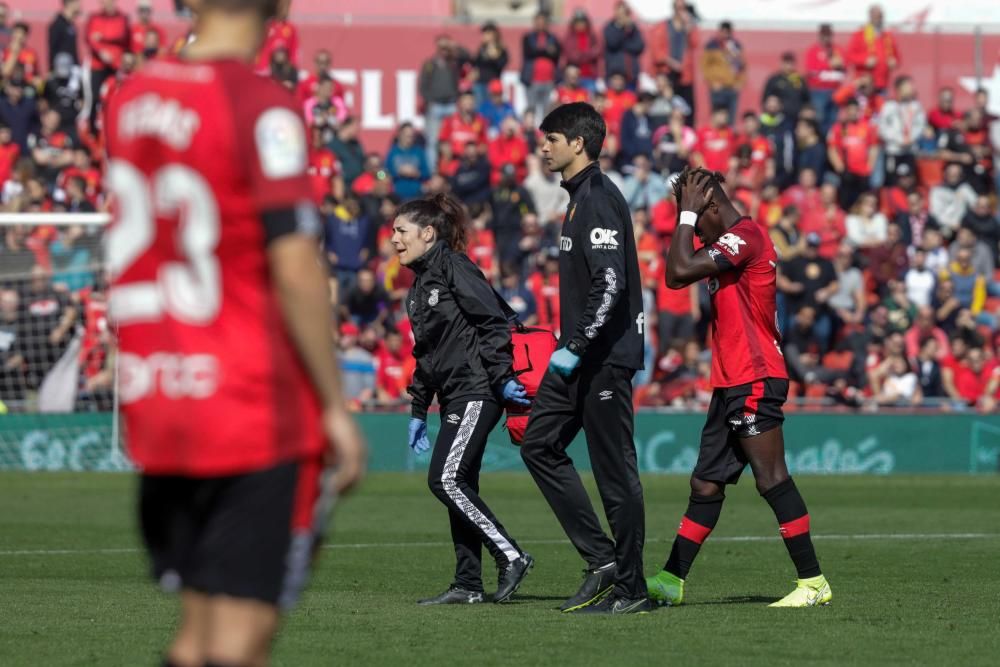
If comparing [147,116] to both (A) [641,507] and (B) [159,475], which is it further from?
(A) [641,507]

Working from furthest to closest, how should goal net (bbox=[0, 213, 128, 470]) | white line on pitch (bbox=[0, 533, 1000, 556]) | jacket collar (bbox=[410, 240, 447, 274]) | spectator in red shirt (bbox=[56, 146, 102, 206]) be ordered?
1. spectator in red shirt (bbox=[56, 146, 102, 206])
2. goal net (bbox=[0, 213, 128, 470])
3. white line on pitch (bbox=[0, 533, 1000, 556])
4. jacket collar (bbox=[410, 240, 447, 274])

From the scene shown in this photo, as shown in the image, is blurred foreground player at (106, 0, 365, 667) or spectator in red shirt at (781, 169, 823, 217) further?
spectator in red shirt at (781, 169, 823, 217)

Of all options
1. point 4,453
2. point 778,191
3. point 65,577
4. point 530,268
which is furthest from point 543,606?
point 778,191

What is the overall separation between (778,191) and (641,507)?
60.6 feet

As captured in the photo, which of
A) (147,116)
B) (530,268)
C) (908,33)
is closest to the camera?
(147,116)

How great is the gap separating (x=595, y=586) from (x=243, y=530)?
5.25m

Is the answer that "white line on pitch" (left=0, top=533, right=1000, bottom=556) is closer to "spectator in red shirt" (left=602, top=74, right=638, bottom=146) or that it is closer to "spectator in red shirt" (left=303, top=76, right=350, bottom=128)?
"spectator in red shirt" (left=602, top=74, right=638, bottom=146)

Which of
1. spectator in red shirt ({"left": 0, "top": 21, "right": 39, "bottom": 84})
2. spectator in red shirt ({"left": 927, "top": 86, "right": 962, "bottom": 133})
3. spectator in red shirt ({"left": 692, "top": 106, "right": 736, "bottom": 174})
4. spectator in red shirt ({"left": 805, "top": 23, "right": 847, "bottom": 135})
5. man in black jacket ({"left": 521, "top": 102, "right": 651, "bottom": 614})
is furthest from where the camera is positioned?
spectator in red shirt ({"left": 927, "top": 86, "right": 962, "bottom": 133})

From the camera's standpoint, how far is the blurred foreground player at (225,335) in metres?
4.05

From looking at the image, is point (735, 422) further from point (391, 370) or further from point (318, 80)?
point (318, 80)

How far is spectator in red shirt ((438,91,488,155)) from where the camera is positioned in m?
26.4

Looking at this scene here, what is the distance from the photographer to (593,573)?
9.19 meters

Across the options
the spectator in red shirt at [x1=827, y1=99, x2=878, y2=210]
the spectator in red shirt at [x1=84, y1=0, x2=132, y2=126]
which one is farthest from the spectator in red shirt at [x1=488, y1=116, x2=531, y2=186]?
the spectator in red shirt at [x1=84, y1=0, x2=132, y2=126]

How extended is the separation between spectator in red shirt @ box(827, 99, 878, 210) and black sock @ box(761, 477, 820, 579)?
18.7m
